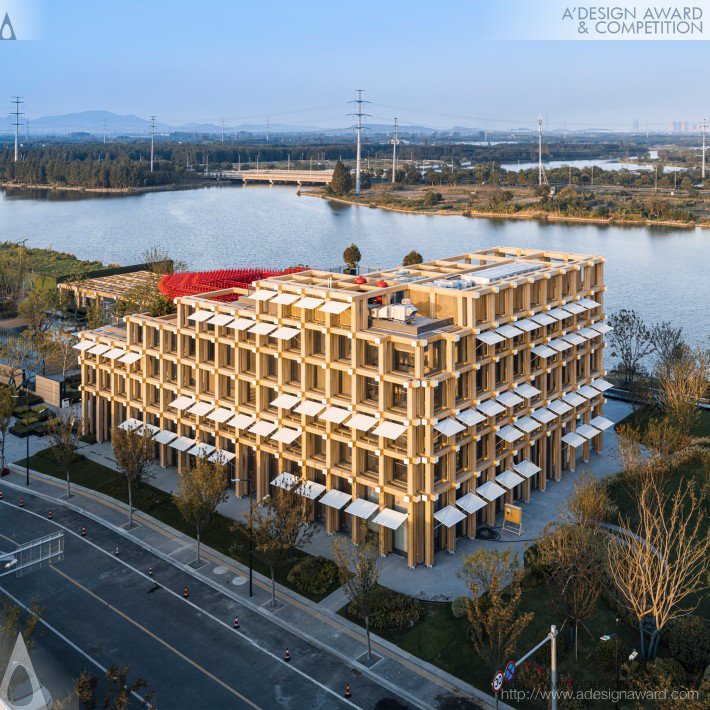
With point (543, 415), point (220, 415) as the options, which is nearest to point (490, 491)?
point (543, 415)

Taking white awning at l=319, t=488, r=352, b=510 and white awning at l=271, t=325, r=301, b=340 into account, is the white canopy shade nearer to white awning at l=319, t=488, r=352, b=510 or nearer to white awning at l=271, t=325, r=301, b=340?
white awning at l=319, t=488, r=352, b=510

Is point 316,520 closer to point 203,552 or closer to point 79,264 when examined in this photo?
point 203,552

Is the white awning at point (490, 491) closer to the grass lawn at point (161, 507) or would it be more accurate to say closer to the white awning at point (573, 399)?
the white awning at point (573, 399)

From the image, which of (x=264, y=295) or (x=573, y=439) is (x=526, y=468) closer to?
(x=573, y=439)

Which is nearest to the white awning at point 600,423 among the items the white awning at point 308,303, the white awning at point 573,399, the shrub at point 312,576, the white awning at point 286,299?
the white awning at point 573,399

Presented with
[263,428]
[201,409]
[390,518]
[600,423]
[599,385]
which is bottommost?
[390,518]
